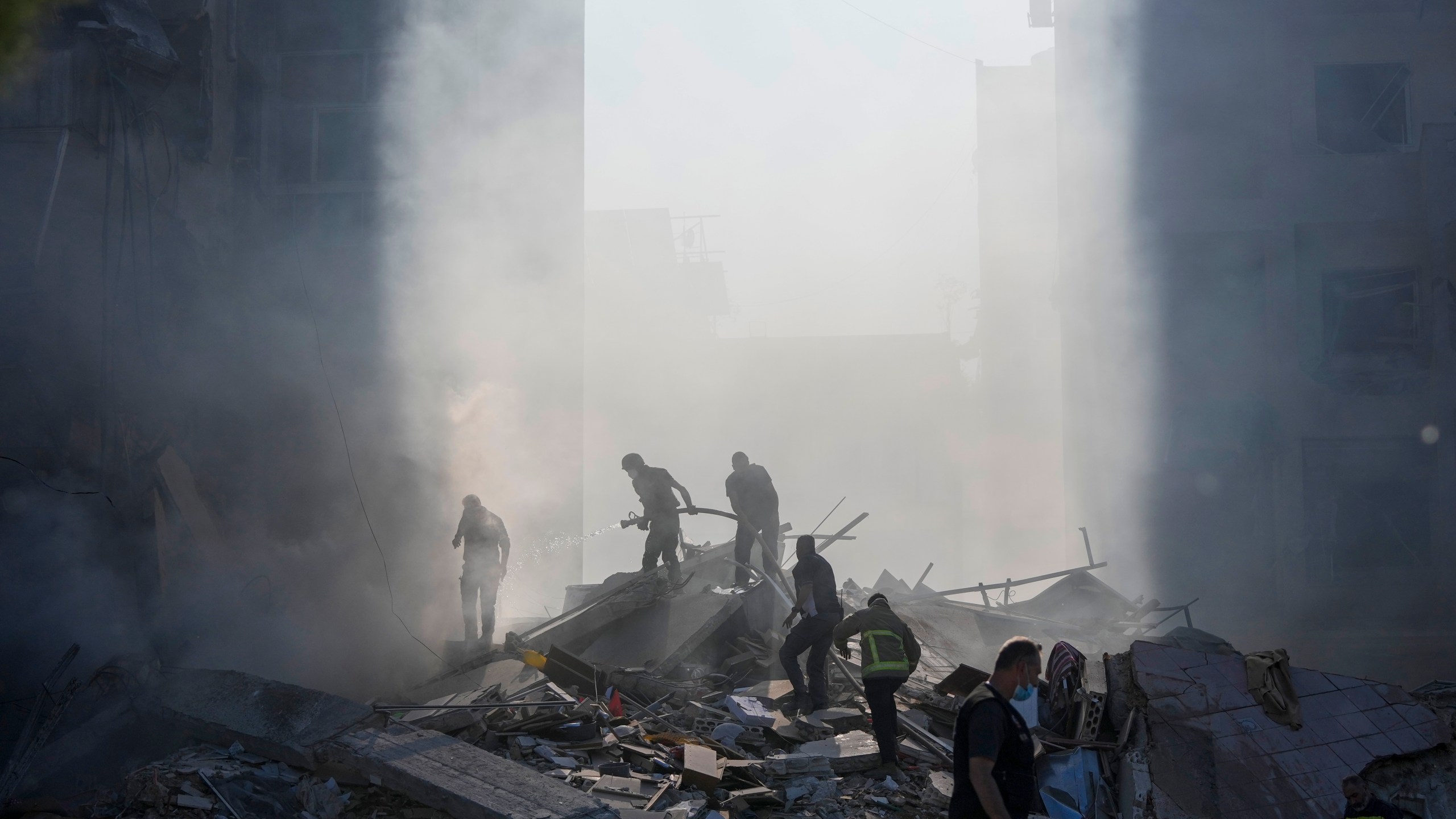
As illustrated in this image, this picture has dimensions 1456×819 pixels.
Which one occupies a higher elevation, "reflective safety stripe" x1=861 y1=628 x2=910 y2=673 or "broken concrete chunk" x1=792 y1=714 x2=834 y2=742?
"reflective safety stripe" x1=861 y1=628 x2=910 y2=673

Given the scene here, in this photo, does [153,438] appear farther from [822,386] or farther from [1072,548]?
[822,386]

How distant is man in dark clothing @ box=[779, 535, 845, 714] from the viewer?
641 cm

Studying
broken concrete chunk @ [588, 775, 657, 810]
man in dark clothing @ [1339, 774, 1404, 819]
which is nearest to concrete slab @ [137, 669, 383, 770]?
broken concrete chunk @ [588, 775, 657, 810]

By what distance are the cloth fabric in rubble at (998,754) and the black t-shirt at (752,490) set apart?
6183 millimetres

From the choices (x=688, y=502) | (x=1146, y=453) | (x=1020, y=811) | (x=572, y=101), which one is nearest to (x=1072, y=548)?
(x=1146, y=453)

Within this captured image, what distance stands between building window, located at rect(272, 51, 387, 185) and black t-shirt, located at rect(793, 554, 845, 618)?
28.5 ft

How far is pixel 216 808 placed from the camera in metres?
4.43

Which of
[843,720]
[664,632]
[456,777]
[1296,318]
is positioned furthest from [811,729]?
[1296,318]

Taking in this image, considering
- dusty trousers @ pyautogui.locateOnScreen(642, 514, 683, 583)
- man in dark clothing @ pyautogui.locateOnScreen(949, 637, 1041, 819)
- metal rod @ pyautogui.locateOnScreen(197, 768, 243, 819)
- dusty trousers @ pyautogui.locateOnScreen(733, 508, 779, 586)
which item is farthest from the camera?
dusty trousers @ pyautogui.locateOnScreen(733, 508, 779, 586)

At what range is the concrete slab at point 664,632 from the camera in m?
7.34

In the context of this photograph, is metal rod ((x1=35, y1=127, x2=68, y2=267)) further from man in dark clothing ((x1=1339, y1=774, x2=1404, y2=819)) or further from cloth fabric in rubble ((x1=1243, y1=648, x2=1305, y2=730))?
man in dark clothing ((x1=1339, y1=774, x2=1404, y2=819))

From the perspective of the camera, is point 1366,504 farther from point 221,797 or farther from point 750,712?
point 221,797

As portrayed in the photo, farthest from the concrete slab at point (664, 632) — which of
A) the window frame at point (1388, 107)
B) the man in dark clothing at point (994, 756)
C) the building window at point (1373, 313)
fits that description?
the window frame at point (1388, 107)

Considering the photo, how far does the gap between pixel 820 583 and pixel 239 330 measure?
24.0 feet
